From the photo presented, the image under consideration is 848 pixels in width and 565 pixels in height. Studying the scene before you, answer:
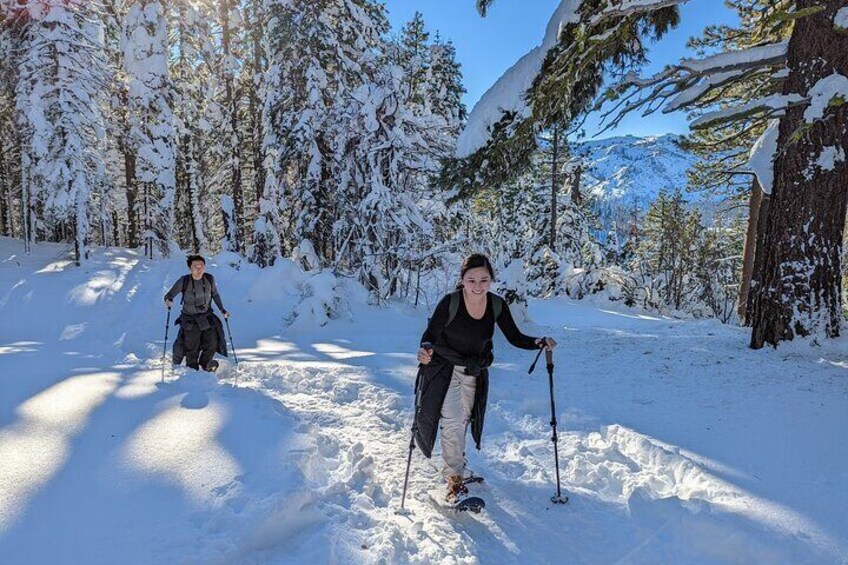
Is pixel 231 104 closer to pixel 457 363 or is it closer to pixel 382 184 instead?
pixel 382 184

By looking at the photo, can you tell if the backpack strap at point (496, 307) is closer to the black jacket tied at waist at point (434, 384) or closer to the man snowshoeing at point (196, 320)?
the black jacket tied at waist at point (434, 384)

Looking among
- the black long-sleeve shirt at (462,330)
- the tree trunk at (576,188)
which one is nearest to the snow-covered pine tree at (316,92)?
the black long-sleeve shirt at (462,330)

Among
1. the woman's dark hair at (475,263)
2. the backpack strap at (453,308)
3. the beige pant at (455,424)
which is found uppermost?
the woman's dark hair at (475,263)

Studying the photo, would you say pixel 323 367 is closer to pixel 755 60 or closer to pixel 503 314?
pixel 503 314

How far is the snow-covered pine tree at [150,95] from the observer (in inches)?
754

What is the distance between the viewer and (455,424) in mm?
4082

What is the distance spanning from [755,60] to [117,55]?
89.0 feet

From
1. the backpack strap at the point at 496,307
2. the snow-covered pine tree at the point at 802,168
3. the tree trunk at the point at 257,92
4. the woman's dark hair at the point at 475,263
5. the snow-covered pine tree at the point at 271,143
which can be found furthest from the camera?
the tree trunk at the point at 257,92

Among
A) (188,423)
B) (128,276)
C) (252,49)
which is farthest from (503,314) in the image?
(252,49)

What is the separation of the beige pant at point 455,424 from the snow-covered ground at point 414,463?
343 millimetres

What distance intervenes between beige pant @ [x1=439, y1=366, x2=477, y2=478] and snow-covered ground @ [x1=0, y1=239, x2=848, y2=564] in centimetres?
34

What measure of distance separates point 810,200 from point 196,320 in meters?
9.09

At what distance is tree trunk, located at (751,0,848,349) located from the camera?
6367 mm

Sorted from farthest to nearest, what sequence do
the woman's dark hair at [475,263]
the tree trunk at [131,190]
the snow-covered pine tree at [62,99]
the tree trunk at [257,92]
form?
1. the tree trunk at [131,190]
2. the tree trunk at [257,92]
3. the snow-covered pine tree at [62,99]
4. the woman's dark hair at [475,263]
